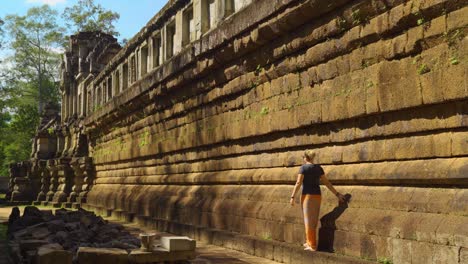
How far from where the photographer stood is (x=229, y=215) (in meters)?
8.32

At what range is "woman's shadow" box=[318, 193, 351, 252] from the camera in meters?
5.93

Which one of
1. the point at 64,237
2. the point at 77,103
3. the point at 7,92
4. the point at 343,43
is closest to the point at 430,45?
the point at 343,43

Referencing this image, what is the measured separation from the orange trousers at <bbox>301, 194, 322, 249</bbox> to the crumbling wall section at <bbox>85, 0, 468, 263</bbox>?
17 cm

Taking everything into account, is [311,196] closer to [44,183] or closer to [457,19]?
[457,19]

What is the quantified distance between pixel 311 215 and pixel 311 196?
0.23m

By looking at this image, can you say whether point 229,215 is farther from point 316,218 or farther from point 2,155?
point 2,155

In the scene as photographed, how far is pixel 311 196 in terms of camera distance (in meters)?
6.06

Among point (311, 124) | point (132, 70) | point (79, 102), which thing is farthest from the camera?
point (79, 102)

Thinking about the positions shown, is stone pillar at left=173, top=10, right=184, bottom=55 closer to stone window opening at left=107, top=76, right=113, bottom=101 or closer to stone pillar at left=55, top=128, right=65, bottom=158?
stone window opening at left=107, top=76, right=113, bottom=101

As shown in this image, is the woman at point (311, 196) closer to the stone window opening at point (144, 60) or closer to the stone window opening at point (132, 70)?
the stone window opening at point (144, 60)

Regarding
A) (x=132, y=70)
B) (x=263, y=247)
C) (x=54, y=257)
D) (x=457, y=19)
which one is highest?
(x=132, y=70)

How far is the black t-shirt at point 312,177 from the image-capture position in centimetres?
609

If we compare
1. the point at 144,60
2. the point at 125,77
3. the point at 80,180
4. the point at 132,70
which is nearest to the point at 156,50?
the point at 144,60

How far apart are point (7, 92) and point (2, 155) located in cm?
704
